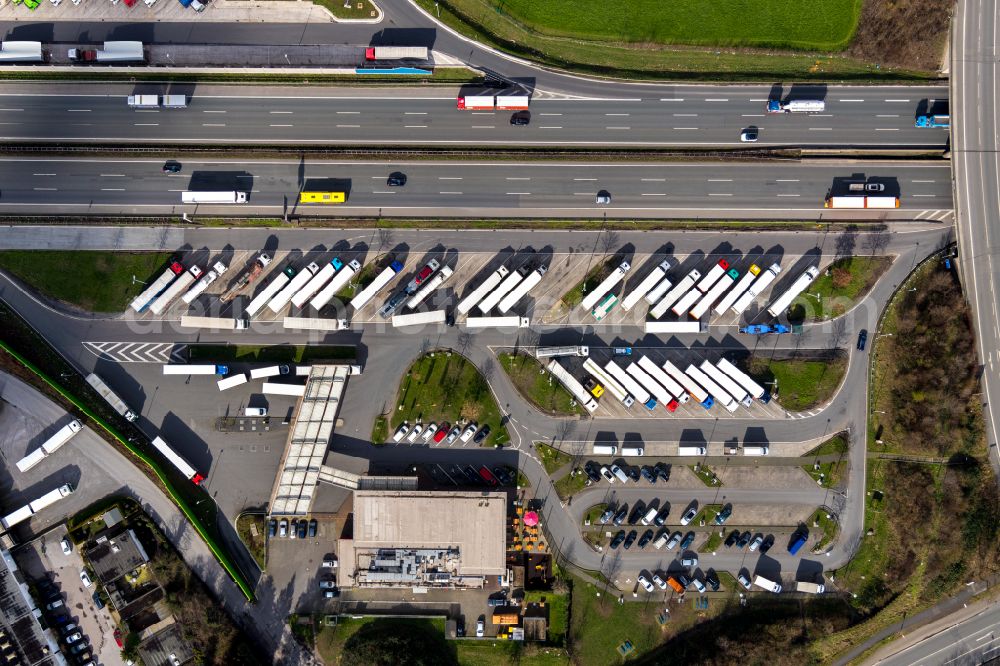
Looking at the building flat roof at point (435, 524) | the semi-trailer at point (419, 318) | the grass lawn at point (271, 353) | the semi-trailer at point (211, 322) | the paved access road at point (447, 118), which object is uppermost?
the paved access road at point (447, 118)

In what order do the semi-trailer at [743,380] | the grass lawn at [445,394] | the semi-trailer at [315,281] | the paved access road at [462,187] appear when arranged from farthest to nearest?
the paved access road at [462,187] < the grass lawn at [445,394] < the semi-trailer at [315,281] < the semi-trailer at [743,380]

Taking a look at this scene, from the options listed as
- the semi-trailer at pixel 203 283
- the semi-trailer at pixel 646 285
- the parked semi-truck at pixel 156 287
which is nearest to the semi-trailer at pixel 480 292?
the semi-trailer at pixel 646 285

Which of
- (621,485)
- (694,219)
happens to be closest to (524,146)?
(694,219)

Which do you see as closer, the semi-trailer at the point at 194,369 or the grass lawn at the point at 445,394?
the semi-trailer at the point at 194,369

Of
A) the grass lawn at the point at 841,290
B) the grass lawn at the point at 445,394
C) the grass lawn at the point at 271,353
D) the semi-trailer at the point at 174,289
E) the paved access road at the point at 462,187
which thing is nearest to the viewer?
the semi-trailer at the point at 174,289

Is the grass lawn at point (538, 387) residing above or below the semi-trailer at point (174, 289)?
below

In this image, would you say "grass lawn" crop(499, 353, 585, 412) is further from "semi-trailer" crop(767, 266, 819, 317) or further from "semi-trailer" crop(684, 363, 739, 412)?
"semi-trailer" crop(767, 266, 819, 317)

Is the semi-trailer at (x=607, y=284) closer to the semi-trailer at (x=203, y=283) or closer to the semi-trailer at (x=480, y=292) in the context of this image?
the semi-trailer at (x=480, y=292)
